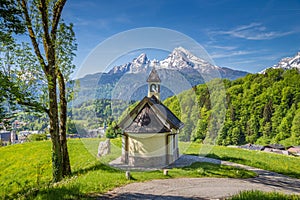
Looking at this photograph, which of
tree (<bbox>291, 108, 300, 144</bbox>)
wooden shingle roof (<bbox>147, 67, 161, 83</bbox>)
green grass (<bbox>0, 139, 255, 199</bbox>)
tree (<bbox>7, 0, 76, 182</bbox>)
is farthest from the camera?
tree (<bbox>291, 108, 300, 144</bbox>)

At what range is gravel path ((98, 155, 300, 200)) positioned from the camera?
31.7ft

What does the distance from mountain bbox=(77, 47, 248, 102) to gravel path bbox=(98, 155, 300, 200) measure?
679 cm

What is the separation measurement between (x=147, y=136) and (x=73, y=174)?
4951 millimetres

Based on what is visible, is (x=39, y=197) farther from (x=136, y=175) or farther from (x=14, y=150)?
(x=14, y=150)

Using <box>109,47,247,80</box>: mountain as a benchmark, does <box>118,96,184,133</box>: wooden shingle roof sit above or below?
below

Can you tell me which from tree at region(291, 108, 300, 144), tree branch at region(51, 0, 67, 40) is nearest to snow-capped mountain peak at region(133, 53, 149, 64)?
tree branch at region(51, 0, 67, 40)

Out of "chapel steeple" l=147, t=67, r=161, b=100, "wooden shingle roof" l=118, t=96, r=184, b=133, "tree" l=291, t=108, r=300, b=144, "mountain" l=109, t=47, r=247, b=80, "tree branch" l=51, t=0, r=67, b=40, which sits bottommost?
"tree" l=291, t=108, r=300, b=144

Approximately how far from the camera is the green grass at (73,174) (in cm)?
960

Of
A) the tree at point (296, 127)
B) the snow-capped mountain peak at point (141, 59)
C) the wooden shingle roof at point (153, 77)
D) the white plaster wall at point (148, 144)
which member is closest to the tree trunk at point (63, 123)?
the white plaster wall at point (148, 144)

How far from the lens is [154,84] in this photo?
19188 millimetres

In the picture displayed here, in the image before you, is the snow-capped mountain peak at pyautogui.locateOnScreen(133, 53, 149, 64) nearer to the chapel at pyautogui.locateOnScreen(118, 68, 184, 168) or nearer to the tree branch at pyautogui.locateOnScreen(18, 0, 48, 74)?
the chapel at pyautogui.locateOnScreen(118, 68, 184, 168)

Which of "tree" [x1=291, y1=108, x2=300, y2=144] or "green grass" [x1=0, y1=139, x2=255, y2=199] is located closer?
"green grass" [x1=0, y1=139, x2=255, y2=199]

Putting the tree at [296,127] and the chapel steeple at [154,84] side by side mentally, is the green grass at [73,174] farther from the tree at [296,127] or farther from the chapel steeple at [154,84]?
the tree at [296,127]

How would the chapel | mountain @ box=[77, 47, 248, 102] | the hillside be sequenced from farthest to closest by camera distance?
1. the hillside
2. mountain @ box=[77, 47, 248, 102]
3. the chapel
